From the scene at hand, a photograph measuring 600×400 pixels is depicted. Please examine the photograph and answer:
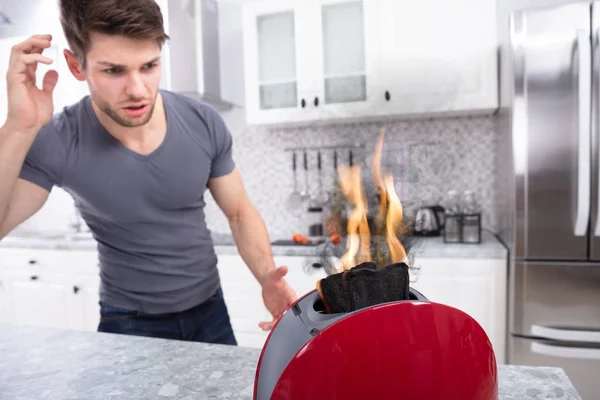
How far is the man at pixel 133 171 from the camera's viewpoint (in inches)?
33.7

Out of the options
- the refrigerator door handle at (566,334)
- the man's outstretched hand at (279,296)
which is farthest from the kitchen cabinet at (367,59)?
the man's outstretched hand at (279,296)

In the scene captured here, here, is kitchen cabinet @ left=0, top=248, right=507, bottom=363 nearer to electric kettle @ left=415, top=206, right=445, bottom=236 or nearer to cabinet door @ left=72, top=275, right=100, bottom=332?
cabinet door @ left=72, top=275, right=100, bottom=332

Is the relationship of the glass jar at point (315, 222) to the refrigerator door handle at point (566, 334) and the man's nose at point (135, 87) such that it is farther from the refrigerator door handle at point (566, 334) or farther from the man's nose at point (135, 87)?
the man's nose at point (135, 87)

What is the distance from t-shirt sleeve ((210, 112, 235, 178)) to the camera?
3.81 ft

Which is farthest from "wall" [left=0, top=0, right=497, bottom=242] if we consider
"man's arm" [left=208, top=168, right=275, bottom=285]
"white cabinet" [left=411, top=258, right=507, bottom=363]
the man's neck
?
the man's neck

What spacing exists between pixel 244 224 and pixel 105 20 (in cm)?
58

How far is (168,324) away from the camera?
1.14m

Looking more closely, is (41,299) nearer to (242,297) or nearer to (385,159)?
(242,297)

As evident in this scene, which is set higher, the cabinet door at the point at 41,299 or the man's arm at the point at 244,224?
the man's arm at the point at 244,224

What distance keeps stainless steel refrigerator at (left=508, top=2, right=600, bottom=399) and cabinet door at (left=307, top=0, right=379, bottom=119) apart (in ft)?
2.15

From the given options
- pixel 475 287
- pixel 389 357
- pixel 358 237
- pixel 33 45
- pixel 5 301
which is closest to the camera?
pixel 389 357

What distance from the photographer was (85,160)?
103 centimetres

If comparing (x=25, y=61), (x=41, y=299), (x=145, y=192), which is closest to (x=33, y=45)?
(x=25, y=61)

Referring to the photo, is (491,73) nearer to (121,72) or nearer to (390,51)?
(390,51)
